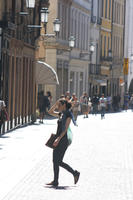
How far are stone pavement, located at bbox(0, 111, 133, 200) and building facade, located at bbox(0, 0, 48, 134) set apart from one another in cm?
344

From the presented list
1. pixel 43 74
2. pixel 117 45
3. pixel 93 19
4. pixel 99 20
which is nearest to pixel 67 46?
pixel 43 74

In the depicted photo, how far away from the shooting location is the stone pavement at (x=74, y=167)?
41.9ft

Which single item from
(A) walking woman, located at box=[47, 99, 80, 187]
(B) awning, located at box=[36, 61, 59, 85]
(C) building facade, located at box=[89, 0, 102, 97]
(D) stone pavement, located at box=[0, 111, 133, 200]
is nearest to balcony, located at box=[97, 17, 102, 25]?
(C) building facade, located at box=[89, 0, 102, 97]

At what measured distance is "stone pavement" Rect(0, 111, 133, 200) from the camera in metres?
12.8

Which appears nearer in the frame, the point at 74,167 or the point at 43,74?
the point at 74,167

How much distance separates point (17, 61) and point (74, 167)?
54.6 ft

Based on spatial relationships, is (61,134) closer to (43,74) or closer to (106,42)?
(43,74)

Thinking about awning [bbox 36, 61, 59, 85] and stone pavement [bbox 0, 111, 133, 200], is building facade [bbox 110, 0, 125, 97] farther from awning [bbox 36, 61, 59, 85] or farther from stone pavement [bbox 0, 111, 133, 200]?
stone pavement [bbox 0, 111, 133, 200]

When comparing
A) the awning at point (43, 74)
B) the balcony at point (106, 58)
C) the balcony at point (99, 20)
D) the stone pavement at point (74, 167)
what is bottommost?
the stone pavement at point (74, 167)

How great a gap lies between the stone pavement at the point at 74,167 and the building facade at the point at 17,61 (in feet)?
11.3

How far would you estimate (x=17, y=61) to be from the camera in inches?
1323

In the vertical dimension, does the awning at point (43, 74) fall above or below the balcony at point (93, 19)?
below

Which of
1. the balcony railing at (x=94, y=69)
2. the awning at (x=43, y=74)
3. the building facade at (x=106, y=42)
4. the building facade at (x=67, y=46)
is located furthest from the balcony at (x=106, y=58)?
the awning at (x=43, y=74)

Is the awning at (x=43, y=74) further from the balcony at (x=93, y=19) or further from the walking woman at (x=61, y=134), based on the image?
the walking woman at (x=61, y=134)
